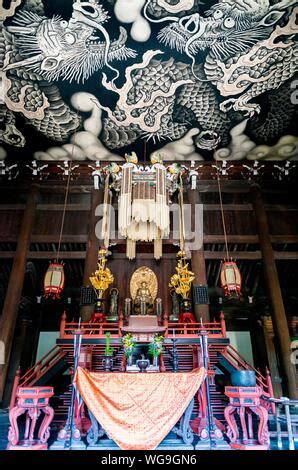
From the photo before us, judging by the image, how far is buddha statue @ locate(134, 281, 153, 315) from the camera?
19.7ft

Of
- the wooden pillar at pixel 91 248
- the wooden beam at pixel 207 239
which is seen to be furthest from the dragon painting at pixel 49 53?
the wooden beam at pixel 207 239

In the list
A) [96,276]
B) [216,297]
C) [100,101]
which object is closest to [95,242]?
[96,276]

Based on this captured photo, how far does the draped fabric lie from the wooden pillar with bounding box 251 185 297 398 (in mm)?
2968

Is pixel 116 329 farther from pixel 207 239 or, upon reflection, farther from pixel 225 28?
pixel 225 28

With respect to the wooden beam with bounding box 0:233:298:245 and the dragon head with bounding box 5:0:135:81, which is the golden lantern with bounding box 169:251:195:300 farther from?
the dragon head with bounding box 5:0:135:81

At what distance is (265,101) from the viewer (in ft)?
19.2

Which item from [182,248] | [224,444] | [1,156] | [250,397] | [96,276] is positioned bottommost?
[224,444]

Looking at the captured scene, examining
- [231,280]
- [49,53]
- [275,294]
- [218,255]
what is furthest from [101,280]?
[49,53]

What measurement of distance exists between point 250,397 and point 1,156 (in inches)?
264

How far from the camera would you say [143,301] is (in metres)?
5.99

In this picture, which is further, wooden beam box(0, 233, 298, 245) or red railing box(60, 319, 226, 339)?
wooden beam box(0, 233, 298, 245)

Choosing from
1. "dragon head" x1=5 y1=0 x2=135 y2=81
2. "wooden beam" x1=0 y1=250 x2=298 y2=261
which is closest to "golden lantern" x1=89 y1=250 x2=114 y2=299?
"wooden beam" x1=0 y1=250 x2=298 y2=261

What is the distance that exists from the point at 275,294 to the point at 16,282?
4.80 m

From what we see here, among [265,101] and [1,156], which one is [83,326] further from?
[265,101]
